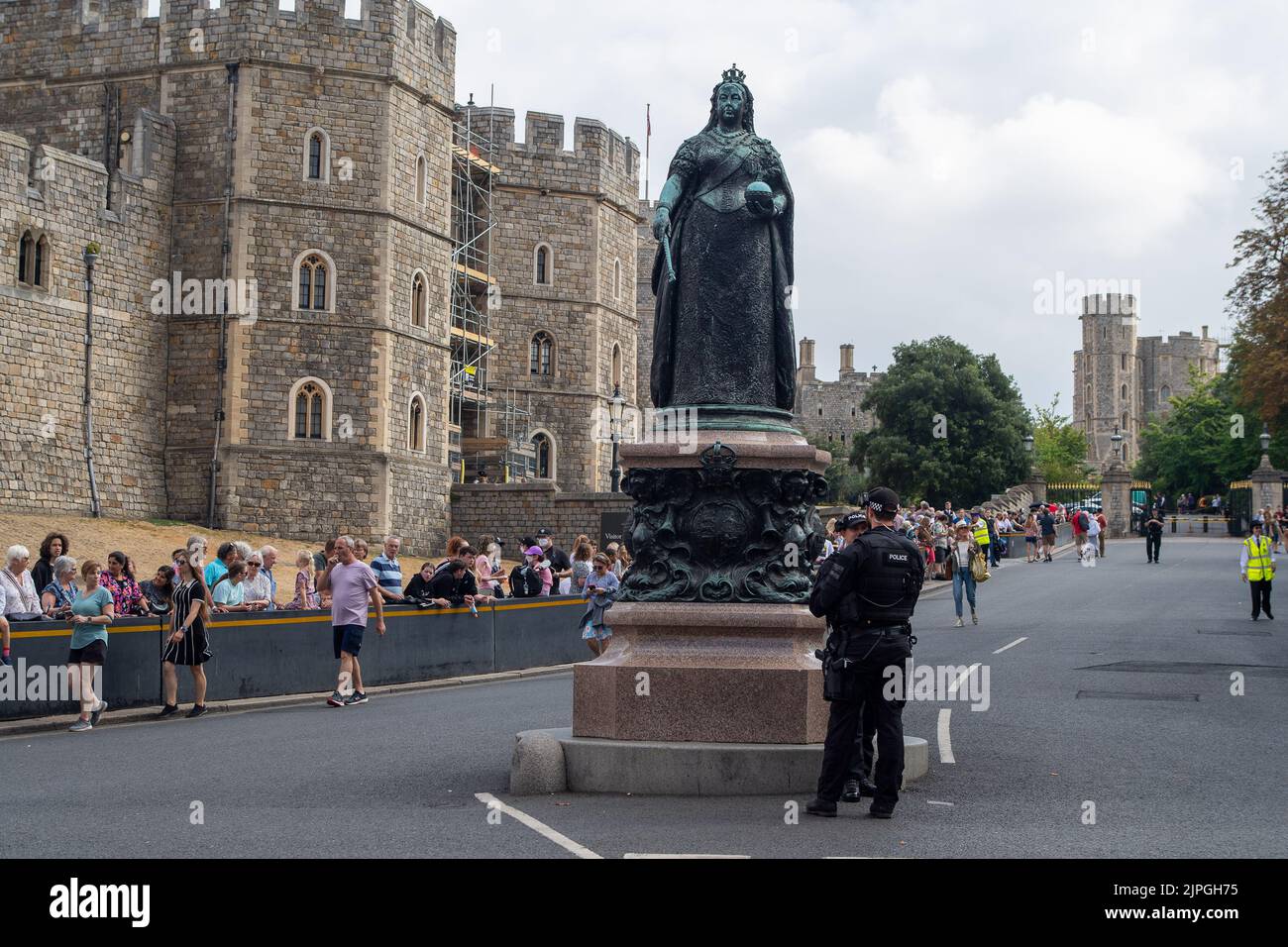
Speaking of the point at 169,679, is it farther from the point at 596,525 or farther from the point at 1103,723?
the point at 596,525

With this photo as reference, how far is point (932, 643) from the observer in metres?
21.0

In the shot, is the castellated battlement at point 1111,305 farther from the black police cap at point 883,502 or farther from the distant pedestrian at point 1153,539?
the black police cap at point 883,502

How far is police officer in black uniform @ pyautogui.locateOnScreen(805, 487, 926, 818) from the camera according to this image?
28.3 ft

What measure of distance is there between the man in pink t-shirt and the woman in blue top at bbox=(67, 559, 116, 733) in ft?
7.30

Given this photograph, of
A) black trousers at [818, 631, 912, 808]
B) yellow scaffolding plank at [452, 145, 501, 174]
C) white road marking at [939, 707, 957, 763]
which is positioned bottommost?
white road marking at [939, 707, 957, 763]

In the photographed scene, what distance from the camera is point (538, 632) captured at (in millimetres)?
21422

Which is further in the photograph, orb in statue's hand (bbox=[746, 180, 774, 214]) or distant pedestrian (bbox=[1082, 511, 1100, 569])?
distant pedestrian (bbox=[1082, 511, 1100, 569])

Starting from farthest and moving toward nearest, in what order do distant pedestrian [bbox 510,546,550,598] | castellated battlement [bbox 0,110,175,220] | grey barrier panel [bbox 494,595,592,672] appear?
castellated battlement [bbox 0,110,175,220] < distant pedestrian [bbox 510,546,550,598] < grey barrier panel [bbox 494,595,592,672]

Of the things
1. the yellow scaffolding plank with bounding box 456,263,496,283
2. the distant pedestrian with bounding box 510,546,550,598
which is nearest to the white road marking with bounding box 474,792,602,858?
the distant pedestrian with bounding box 510,546,550,598

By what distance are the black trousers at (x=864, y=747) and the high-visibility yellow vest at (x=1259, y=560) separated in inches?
642

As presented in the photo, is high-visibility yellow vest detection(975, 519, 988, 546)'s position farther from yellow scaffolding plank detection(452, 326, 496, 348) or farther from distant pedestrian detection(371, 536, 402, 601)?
yellow scaffolding plank detection(452, 326, 496, 348)

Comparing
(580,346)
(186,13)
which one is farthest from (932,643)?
(580,346)

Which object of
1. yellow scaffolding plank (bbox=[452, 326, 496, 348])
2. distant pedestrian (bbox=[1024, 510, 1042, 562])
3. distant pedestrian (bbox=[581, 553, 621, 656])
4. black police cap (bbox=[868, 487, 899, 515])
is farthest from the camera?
yellow scaffolding plank (bbox=[452, 326, 496, 348])

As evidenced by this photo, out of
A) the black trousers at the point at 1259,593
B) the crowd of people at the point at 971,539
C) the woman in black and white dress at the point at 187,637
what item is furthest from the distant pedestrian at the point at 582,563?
the black trousers at the point at 1259,593
